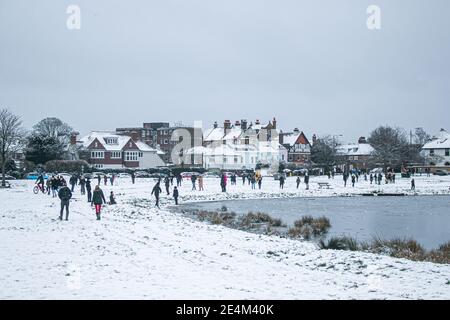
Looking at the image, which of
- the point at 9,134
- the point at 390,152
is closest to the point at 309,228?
the point at 9,134

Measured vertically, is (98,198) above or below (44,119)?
below

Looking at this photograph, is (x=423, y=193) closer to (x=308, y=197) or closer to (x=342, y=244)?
(x=308, y=197)

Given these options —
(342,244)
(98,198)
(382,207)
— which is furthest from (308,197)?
(342,244)

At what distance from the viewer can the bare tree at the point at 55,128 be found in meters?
111

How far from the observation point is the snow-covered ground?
1064cm

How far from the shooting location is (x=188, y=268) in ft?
43.1

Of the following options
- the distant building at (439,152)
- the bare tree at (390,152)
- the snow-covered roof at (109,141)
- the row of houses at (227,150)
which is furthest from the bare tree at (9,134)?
the distant building at (439,152)

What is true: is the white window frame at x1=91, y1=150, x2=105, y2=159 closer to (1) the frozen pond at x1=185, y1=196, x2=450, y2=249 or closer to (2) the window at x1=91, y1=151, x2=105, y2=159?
(2) the window at x1=91, y1=151, x2=105, y2=159

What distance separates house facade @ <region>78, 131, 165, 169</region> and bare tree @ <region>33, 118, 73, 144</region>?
177 inches

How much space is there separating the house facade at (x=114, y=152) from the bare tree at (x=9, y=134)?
36848 mm

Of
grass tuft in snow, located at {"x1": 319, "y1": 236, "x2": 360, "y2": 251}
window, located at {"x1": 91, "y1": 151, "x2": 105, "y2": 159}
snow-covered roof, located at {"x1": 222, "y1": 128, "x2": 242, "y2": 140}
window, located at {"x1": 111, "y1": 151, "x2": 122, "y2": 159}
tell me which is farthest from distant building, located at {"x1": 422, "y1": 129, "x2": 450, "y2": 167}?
grass tuft in snow, located at {"x1": 319, "y1": 236, "x2": 360, "y2": 251}
